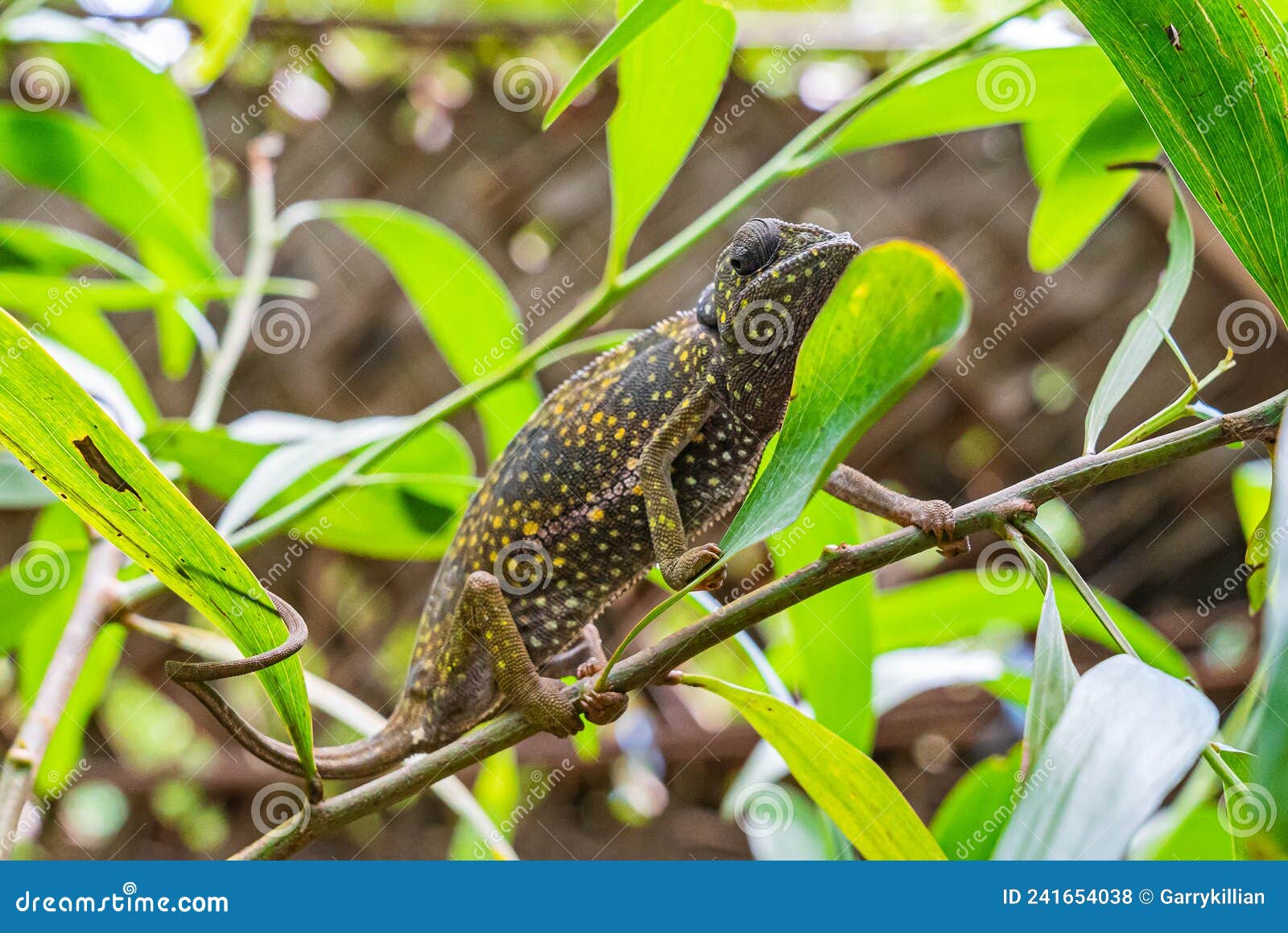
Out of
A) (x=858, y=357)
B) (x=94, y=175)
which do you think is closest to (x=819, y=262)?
Result: (x=858, y=357)

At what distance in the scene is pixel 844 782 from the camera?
69 cm

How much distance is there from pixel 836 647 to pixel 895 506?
0.54 feet

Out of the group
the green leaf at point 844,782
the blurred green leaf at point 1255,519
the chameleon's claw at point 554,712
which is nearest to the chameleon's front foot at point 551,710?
the chameleon's claw at point 554,712

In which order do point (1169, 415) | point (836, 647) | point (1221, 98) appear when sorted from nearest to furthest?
point (1221, 98), point (1169, 415), point (836, 647)

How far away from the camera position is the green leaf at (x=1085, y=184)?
89 cm

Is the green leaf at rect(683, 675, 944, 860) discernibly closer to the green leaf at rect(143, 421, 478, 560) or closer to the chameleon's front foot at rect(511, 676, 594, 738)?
the chameleon's front foot at rect(511, 676, 594, 738)

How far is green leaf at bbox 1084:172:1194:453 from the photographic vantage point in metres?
0.72

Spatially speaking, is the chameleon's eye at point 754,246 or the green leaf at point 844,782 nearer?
the green leaf at point 844,782

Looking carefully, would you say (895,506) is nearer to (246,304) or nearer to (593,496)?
(593,496)

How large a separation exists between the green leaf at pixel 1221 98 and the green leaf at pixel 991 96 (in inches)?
16.2

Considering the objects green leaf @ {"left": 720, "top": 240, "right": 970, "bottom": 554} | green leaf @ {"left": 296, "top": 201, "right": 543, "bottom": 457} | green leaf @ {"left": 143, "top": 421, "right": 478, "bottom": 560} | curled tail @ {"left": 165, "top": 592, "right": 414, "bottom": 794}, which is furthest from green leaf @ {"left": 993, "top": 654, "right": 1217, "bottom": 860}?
green leaf @ {"left": 296, "top": 201, "right": 543, "bottom": 457}

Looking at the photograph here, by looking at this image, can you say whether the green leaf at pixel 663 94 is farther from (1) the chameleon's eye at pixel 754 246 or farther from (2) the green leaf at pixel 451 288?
(2) the green leaf at pixel 451 288

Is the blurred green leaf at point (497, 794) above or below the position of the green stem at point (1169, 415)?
below

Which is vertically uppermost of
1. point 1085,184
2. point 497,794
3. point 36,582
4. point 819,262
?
point 1085,184
